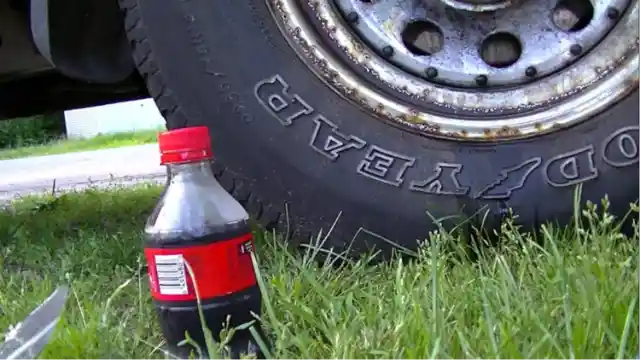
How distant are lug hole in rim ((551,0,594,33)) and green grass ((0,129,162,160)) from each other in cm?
709

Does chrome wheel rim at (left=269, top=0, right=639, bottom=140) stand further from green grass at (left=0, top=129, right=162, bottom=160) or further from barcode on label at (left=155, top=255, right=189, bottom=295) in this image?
green grass at (left=0, top=129, right=162, bottom=160)

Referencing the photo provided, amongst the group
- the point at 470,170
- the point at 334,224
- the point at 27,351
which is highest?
the point at 470,170

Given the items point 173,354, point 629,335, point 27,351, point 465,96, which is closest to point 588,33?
point 465,96

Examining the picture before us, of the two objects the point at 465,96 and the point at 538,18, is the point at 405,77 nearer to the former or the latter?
the point at 465,96

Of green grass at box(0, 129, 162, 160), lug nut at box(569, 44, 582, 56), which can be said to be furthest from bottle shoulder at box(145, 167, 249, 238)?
green grass at box(0, 129, 162, 160)

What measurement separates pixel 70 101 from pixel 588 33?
4.90 feet

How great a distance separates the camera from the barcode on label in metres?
0.98

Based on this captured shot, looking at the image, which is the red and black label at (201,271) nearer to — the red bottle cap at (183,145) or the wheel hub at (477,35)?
the red bottle cap at (183,145)

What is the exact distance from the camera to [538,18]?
124 centimetres

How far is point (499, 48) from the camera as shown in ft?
4.15

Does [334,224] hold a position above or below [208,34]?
below

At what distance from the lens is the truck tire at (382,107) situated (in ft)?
3.82

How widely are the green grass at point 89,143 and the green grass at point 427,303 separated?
699 centimetres

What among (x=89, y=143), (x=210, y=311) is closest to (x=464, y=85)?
(x=210, y=311)
